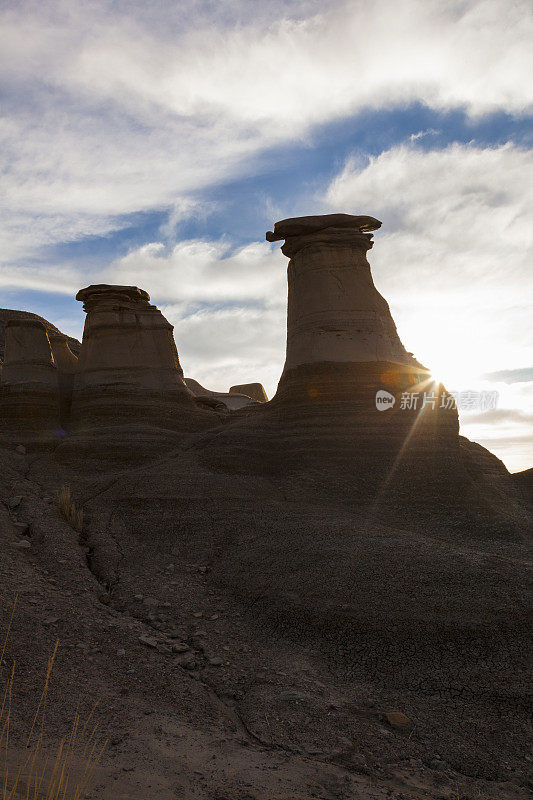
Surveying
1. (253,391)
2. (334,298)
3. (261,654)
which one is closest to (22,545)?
(261,654)

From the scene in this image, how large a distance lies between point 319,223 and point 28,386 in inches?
503

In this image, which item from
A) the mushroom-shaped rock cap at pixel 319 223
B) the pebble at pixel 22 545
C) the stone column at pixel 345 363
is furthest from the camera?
the mushroom-shaped rock cap at pixel 319 223

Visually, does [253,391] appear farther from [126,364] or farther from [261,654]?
[261,654]

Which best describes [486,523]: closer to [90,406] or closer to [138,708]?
[138,708]

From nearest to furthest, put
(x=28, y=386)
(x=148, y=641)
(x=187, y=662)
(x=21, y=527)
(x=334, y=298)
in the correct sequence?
(x=187, y=662), (x=148, y=641), (x=21, y=527), (x=334, y=298), (x=28, y=386)

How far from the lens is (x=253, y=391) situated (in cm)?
4922

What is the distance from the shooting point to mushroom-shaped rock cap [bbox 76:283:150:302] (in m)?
22.0

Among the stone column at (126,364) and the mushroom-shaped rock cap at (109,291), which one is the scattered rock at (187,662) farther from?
the mushroom-shaped rock cap at (109,291)

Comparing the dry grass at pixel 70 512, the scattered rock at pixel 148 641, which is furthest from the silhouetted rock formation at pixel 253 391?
the scattered rock at pixel 148 641

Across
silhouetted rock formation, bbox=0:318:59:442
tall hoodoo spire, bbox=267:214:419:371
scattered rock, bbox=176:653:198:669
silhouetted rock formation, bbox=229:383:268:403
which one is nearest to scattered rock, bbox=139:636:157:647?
scattered rock, bbox=176:653:198:669

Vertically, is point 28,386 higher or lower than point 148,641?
higher

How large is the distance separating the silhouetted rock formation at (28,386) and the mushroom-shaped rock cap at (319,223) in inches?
428

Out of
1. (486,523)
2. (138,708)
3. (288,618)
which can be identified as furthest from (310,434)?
(138,708)

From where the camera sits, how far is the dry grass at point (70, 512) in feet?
37.5
